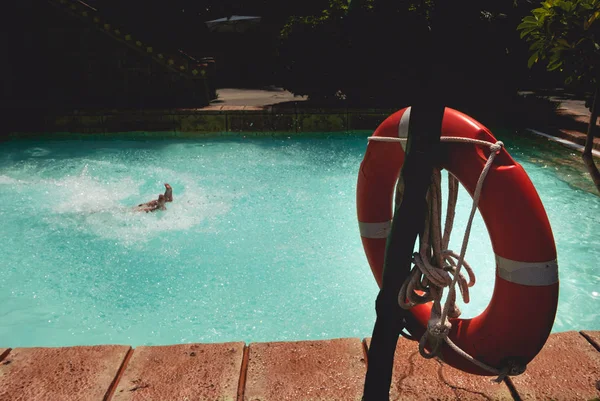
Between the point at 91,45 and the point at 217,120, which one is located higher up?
the point at 91,45

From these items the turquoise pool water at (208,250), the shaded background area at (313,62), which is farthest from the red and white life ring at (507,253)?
the shaded background area at (313,62)

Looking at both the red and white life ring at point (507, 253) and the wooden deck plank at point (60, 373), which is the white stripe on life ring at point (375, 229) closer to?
the red and white life ring at point (507, 253)

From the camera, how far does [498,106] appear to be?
1087 cm

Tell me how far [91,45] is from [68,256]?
722 centimetres

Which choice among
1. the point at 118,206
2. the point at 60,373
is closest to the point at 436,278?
the point at 60,373

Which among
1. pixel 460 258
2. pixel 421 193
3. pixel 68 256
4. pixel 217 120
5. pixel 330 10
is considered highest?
pixel 330 10

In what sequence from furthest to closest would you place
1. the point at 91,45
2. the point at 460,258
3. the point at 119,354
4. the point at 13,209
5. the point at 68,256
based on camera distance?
the point at 91,45 → the point at 13,209 → the point at 68,256 → the point at 119,354 → the point at 460,258

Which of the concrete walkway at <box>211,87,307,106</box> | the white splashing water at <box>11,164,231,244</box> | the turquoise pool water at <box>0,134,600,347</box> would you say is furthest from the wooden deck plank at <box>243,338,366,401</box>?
the concrete walkway at <box>211,87,307,106</box>

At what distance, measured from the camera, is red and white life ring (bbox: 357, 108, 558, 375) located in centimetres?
154

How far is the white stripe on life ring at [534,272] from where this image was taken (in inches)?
60.9

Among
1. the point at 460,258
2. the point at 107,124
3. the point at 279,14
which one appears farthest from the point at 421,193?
the point at 279,14

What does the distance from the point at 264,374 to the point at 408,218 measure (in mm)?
1044

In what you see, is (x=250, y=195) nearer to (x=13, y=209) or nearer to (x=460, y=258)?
(x=13, y=209)

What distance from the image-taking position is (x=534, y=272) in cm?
155
